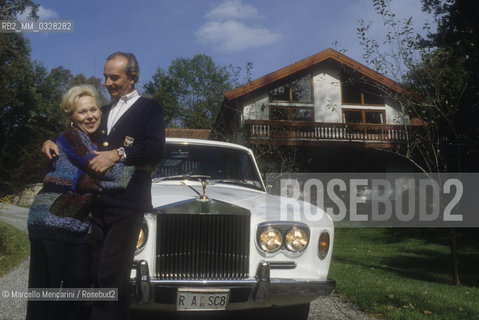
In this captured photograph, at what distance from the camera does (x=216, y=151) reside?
480 cm

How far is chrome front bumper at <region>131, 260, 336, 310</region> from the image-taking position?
3.01m

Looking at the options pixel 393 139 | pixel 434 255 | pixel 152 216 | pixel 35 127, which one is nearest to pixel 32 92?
pixel 35 127

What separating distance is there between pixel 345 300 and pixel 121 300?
11.9ft

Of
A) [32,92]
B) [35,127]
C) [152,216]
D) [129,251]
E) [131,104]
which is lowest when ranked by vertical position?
[129,251]

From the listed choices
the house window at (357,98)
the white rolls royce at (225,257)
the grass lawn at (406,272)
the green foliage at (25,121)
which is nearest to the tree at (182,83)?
the green foliage at (25,121)

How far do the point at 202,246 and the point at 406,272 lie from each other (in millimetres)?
6406

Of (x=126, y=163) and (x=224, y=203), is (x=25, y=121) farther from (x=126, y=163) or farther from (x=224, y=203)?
(x=126, y=163)

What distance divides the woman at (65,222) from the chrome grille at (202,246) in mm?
840

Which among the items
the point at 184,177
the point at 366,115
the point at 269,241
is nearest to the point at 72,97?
the point at 269,241

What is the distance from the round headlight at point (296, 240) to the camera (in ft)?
11.0

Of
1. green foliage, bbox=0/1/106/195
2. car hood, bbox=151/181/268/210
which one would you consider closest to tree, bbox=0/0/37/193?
green foliage, bbox=0/1/106/195

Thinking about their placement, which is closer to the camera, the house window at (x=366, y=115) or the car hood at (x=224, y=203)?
the car hood at (x=224, y=203)

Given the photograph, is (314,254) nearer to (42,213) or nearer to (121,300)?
(121,300)

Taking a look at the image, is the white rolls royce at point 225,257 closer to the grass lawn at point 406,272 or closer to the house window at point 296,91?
the grass lawn at point 406,272
